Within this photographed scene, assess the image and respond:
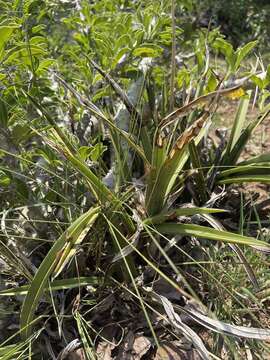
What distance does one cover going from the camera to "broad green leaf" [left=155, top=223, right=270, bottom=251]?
3.88ft

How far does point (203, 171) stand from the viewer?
1728 millimetres

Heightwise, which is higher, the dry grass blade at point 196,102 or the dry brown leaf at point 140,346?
the dry grass blade at point 196,102

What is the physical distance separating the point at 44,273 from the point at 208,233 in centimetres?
43

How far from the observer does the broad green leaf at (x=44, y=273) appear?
1188mm

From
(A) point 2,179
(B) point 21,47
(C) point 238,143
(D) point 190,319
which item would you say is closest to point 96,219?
(A) point 2,179

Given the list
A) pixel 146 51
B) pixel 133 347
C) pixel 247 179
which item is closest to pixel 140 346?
pixel 133 347

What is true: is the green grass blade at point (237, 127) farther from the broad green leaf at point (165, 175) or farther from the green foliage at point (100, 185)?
the broad green leaf at point (165, 175)

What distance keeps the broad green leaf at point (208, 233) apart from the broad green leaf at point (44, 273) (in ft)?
0.77

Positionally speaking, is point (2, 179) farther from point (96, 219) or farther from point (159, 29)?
point (159, 29)

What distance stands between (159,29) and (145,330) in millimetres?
1011

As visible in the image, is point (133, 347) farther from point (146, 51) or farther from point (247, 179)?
point (146, 51)

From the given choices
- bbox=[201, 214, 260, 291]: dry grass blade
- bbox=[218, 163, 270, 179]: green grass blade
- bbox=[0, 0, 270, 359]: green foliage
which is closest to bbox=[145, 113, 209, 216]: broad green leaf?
bbox=[0, 0, 270, 359]: green foliage

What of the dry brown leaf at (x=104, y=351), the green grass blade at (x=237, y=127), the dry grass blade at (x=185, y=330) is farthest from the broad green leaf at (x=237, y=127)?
the dry brown leaf at (x=104, y=351)

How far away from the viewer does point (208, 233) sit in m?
1.25
